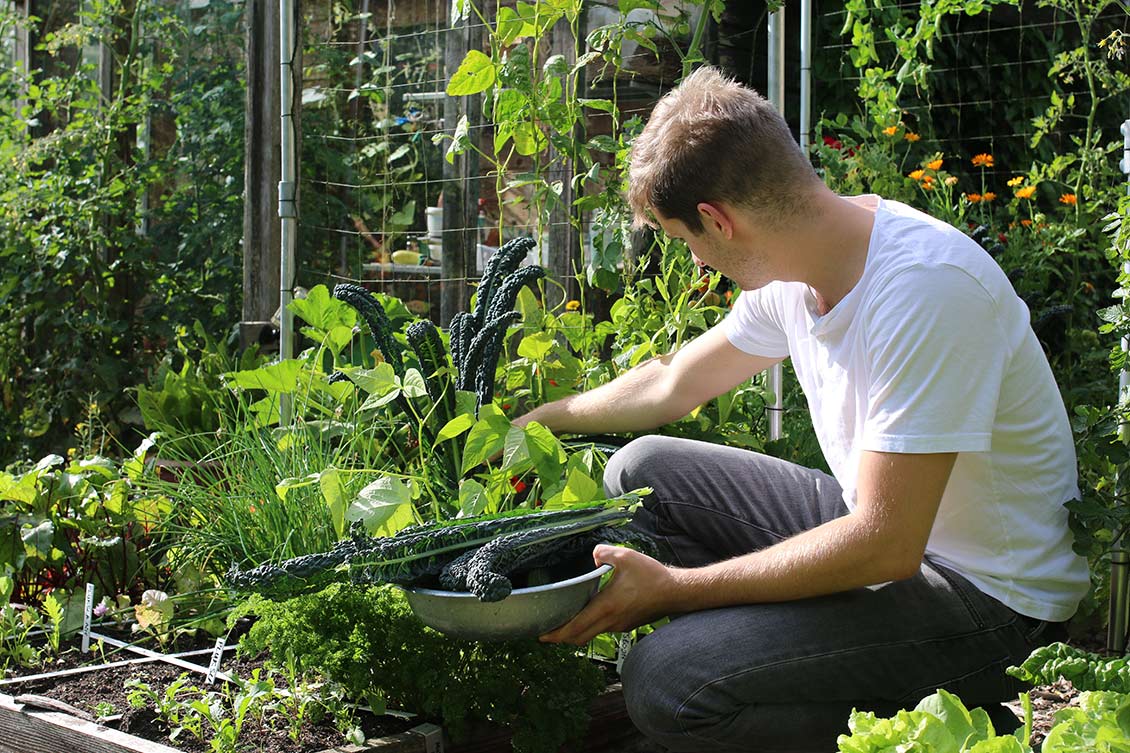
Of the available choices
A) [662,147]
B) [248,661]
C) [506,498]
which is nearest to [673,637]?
[506,498]

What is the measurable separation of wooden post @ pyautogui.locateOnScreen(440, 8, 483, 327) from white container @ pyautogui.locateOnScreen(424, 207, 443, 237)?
0.82 feet

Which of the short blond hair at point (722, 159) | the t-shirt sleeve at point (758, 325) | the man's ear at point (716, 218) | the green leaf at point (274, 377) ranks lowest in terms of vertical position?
the green leaf at point (274, 377)

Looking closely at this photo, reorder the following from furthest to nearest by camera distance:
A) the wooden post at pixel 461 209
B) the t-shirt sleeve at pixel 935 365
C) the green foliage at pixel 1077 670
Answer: the wooden post at pixel 461 209 → the t-shirt sleeve at pixel 935 365 → the green foliage at pixel 1077 670

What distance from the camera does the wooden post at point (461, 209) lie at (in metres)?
3.71

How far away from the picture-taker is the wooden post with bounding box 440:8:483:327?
12.2ft

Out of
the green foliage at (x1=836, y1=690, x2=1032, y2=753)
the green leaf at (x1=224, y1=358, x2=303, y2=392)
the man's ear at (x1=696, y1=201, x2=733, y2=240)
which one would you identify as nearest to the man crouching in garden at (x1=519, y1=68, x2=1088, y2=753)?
the man's ear at (x1=696, y1=201, x2=733, y2=240)

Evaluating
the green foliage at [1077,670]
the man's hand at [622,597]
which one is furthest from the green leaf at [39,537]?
the green foliage at [1077,670]

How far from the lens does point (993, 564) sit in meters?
1.88

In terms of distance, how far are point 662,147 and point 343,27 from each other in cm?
281

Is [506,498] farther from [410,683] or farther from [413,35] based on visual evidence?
[413,35]

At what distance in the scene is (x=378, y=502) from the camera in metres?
1.88

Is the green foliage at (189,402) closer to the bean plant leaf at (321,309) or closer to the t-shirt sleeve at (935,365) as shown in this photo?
the bean plant leaf at (321,309)

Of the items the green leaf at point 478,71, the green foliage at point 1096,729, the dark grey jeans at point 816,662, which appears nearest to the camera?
the green foliage at point 1096,729

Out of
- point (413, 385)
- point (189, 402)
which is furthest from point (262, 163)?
point (413, 385)
